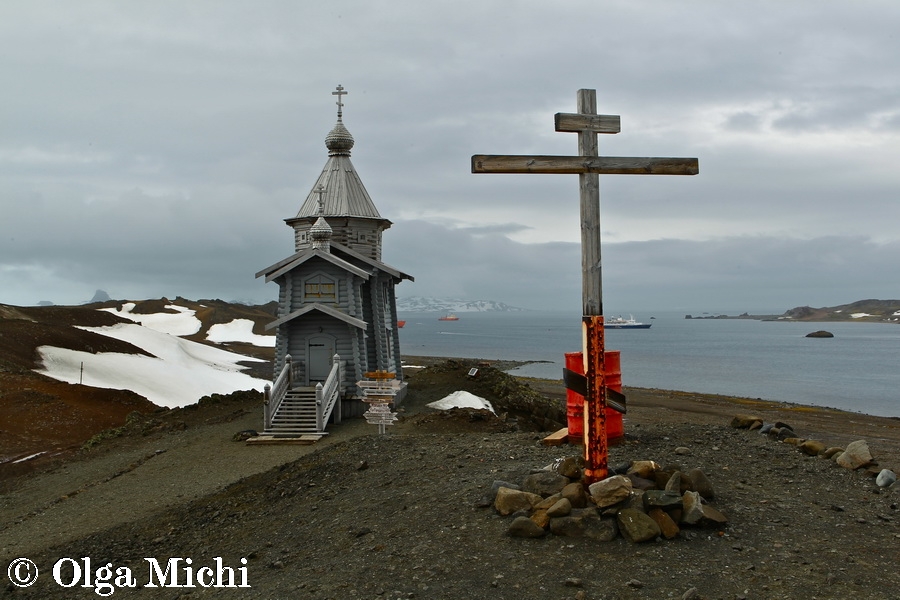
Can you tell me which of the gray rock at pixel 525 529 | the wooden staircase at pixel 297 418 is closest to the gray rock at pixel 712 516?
the gray rock at pixel 525 529

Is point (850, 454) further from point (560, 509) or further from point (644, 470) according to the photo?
point (560, 509)

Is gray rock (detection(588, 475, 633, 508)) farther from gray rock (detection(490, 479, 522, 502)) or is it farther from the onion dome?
the onion dome

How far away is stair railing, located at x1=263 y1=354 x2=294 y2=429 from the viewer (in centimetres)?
2156

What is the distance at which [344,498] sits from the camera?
11094mm

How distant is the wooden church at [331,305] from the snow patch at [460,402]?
1732 mm

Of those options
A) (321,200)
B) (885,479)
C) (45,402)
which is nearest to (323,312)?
(321,200)

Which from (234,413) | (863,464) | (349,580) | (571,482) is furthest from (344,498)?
(234,413)

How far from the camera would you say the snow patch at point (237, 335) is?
91.9 metres

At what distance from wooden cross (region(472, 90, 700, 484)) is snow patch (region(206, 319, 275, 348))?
3343 inches

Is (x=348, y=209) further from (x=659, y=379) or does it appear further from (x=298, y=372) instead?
(x=659, y=379)

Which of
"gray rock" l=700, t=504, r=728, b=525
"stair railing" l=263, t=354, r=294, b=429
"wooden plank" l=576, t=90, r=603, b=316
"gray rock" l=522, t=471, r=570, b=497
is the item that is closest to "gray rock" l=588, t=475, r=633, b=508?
"gray rock" l=522, t=471, r=570, b=497

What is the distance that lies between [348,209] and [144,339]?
3611 centimetres

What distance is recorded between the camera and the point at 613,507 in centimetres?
814

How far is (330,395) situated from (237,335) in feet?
249
